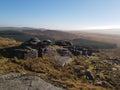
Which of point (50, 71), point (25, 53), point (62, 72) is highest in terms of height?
point (25, 53)

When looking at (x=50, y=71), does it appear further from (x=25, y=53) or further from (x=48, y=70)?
(x=25, y=53)

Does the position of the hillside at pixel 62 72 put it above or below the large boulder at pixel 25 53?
below

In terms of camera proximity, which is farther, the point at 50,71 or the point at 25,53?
the point at 25,53

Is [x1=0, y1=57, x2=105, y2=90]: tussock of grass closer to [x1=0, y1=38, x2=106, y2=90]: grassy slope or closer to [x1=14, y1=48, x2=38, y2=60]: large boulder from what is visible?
[x1=0, y1=38, x2=106, y2=90]: grassy slope

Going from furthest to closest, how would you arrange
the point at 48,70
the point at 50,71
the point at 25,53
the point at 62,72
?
1. the point at 25,53
2. the point at 62,72
3. the point at 48,70
4. the point at 50,71

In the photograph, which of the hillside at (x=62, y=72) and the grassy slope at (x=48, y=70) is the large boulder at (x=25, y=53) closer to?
the hillside at (x=62, y=72)

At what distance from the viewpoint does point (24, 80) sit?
33719mm

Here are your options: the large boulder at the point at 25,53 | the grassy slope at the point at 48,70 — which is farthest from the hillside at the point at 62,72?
the large boulder at the point at 25,53

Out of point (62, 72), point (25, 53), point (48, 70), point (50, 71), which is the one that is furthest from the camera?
point (25, 53)

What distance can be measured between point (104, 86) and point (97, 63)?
48.8 ft

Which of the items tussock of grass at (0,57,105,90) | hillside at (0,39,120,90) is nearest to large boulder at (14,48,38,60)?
hillside at (0,39,120,90)

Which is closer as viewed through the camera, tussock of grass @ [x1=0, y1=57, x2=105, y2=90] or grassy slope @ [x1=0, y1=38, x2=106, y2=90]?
tussock of grass @ [x1=0, y1=57, x2=105, y2=90]

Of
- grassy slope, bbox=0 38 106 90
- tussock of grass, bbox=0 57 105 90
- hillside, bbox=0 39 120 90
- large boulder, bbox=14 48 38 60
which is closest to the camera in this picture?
tussock of grass, bbox=0 57 105 90

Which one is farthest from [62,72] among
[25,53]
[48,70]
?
[25,53]
